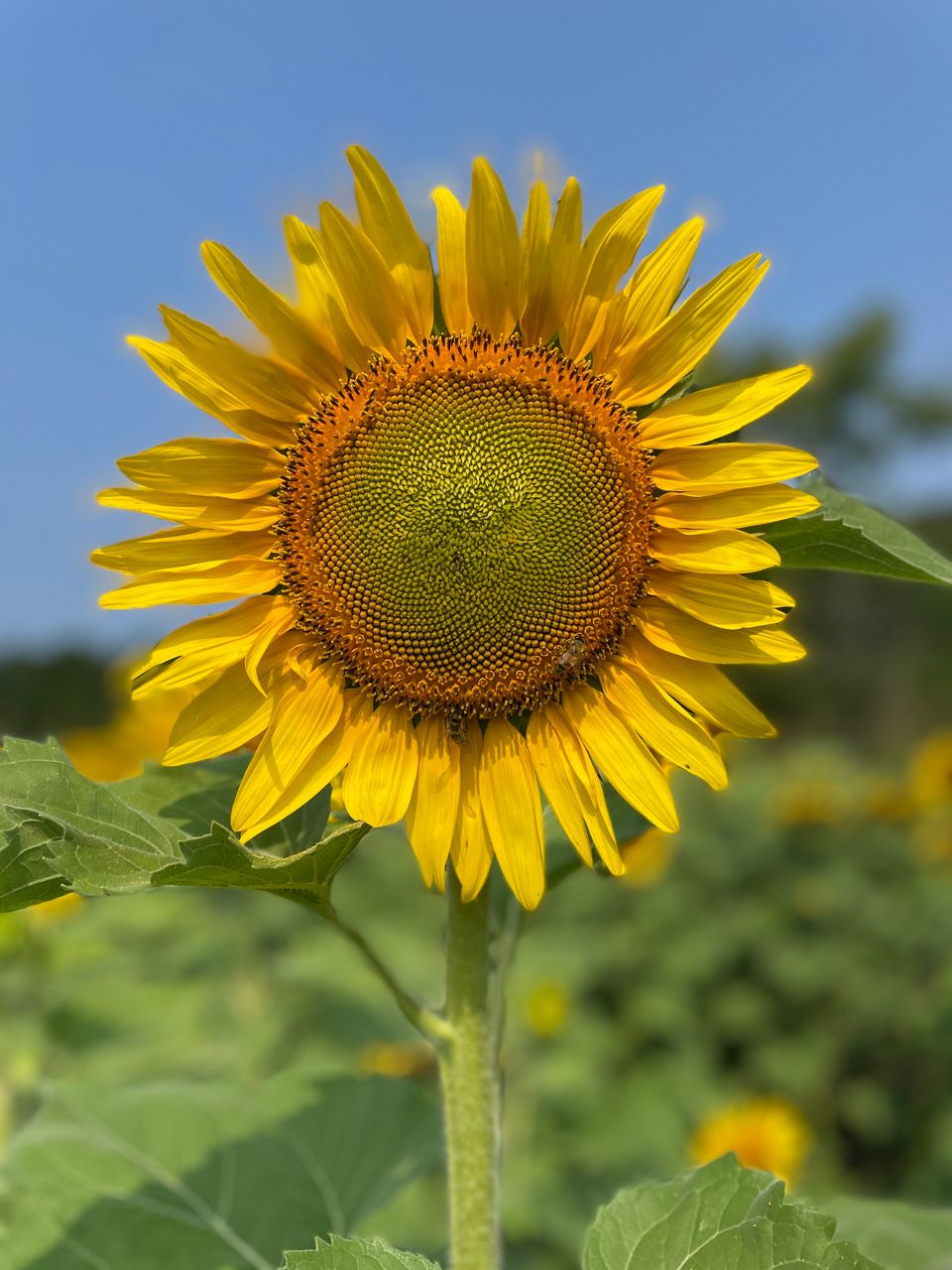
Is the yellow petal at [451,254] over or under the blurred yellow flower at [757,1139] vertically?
over

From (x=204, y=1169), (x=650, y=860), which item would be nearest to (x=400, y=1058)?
(x=650, y=860)

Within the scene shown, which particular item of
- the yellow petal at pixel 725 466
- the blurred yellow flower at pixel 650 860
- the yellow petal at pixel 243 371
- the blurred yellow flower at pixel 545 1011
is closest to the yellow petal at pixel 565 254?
the yellow petal at pixel 725 466

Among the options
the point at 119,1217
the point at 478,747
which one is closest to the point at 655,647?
the point at 478,747

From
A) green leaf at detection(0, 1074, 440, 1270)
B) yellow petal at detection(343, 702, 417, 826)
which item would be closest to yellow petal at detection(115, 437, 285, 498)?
yellow petal at detection(343, 702, 417, 826)

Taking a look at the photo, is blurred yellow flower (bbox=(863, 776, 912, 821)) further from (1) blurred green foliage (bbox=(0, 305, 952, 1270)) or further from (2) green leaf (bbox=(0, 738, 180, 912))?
(2) green leaf (bbox=(0, 738, 180, 912))

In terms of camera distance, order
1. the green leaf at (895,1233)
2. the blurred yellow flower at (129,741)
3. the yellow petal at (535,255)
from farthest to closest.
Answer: the blurred yellow flower at (129,741) < the green leaf at (895,1233) < the yellow petal at (535,255)

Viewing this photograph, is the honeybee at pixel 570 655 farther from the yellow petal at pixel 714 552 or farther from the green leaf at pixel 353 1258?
the green leaf at pixel 353 1258
